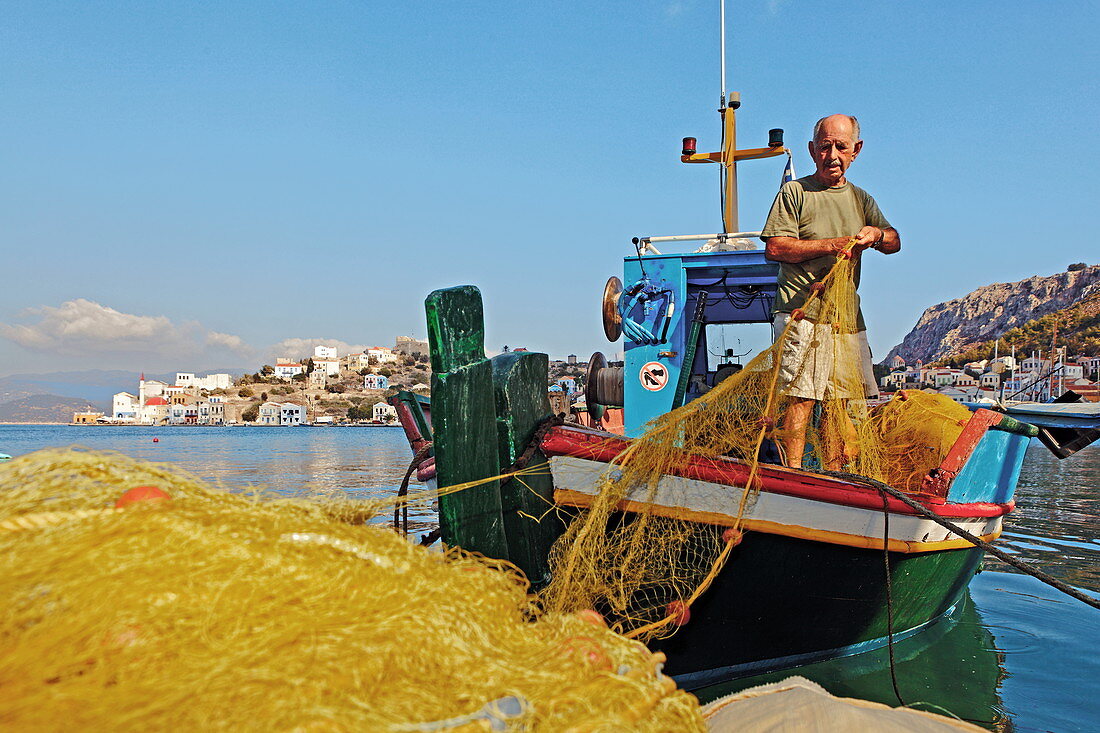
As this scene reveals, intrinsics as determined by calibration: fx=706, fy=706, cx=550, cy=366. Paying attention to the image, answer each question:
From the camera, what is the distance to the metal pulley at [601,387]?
764cm

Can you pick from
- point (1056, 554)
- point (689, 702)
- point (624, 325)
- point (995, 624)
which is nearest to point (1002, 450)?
point (995, 624)

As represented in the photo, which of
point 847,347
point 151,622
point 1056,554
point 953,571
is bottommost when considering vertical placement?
point 1056,554

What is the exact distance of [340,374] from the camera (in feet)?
576

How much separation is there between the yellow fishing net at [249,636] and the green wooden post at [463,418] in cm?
141

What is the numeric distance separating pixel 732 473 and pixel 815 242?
4.91 feet

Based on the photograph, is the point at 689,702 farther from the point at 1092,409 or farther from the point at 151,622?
the point at 1092,409

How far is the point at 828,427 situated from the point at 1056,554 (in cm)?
819

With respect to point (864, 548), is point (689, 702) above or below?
above

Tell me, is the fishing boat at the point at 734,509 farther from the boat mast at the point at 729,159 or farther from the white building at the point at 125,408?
the white building at the point at 125,408

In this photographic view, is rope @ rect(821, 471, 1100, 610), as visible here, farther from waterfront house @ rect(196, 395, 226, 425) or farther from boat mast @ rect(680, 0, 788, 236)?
waterfront house @ rect(196, 395, 226, 425)

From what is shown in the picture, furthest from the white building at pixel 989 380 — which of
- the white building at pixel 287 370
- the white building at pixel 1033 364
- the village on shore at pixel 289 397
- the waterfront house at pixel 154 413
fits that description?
the waterfront house at pixel 154 413

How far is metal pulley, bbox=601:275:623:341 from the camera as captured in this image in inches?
268

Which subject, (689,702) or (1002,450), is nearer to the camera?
(689,702)

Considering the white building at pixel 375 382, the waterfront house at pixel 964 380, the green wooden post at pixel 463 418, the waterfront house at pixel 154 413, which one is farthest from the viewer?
the waterfront house at pixel 154 413
